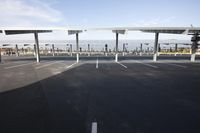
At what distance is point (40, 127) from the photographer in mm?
4812

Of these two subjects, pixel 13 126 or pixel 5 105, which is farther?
pixel 5 105

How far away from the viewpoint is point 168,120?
17.2ft

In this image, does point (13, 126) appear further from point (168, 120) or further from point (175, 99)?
point (175, 99)

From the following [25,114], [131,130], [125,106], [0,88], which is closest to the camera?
[131,130]

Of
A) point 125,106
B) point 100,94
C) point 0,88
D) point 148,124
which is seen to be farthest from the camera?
point 0,88

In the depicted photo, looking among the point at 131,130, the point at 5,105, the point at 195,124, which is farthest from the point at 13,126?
the point at 195,124

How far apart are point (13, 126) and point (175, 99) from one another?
21.4 ft

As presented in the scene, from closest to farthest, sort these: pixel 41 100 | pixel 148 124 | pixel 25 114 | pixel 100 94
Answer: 1. pixel 148 124
2. pixel 25 114
3. pixel 41 100
4. pixel 100 94

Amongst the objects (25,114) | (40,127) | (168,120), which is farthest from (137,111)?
(25,114)

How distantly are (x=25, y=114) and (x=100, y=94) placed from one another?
138 inches

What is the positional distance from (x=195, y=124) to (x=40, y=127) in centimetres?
475

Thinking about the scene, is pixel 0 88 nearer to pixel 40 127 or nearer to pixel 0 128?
pixel 0 128

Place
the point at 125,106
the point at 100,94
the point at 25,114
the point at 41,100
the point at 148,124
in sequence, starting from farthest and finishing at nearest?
1. the point at 100,94
2. the point at 41,100
3. the point at 125,106
4. the point at 25,114
5. the point at 148,124

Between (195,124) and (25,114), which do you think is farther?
(25,114)
